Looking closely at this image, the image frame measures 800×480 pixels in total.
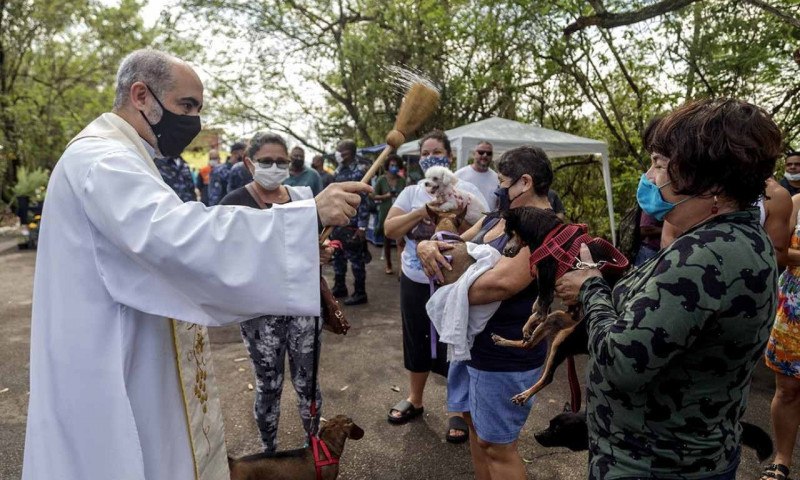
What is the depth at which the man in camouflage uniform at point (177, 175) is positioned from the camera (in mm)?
5766

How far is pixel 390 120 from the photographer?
13.4 metres

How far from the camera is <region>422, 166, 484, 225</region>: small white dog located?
320 centimetres

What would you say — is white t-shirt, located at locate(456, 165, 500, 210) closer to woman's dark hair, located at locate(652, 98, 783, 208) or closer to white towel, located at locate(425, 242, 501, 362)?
white towel, located at locate(425, 242, 501, 362)

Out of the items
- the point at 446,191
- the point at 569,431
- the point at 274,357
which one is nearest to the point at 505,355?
the point at 569,431

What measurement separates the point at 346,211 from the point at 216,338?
4.61 metres

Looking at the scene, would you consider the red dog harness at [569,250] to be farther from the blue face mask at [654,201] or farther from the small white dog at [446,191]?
the small white dog at [446,191]

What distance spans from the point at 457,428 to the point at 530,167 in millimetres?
2076

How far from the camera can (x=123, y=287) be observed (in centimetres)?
152

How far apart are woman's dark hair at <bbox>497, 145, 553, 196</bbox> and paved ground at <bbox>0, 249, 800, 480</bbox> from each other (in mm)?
1898

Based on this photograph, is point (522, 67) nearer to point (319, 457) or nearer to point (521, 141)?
point (521, 141)

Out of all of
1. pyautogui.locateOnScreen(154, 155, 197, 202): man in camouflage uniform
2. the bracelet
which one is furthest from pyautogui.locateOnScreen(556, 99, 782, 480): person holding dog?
pyautogui.locateOnScreen(154, 155, 197, 202): man in camouflage uniform

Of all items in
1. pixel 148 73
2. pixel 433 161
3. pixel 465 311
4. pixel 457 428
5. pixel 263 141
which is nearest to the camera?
pixel 148 73

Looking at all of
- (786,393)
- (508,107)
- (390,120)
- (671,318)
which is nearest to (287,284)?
(671,318)

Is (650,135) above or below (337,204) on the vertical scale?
above
